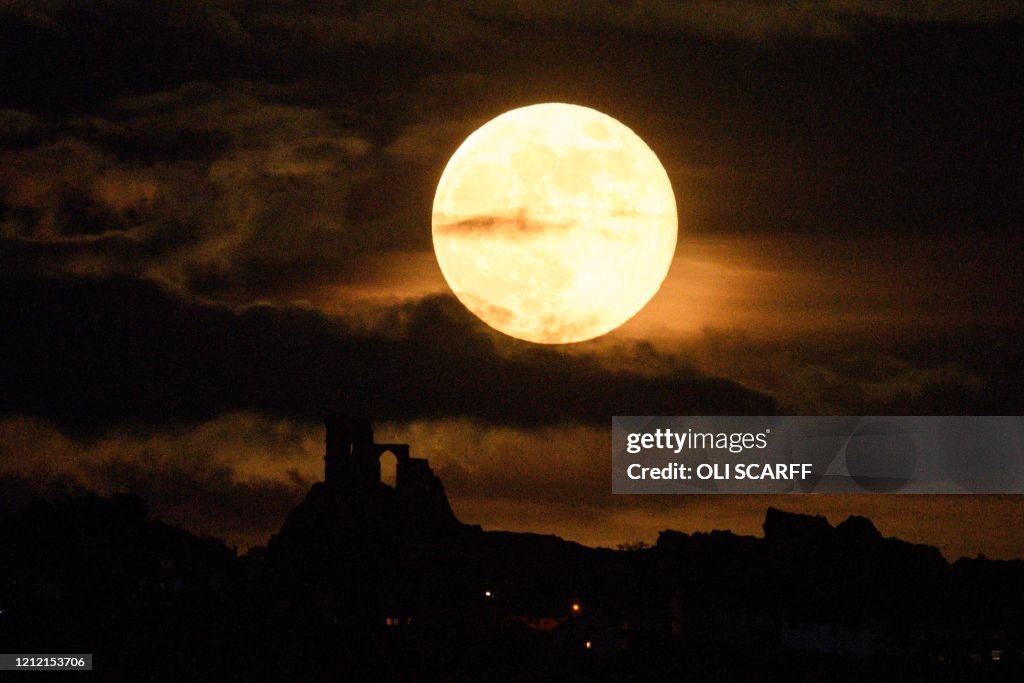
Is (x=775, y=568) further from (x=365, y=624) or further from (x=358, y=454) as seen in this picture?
(x=365, y=624)

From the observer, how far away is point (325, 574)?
140125mm

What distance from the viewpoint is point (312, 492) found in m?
148

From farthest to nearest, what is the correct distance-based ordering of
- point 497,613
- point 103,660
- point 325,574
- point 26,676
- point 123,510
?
point 123,510
point 325,574
point 497,613
point 103,660
point 26,676

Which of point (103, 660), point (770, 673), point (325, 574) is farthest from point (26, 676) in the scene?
point (325, 574)

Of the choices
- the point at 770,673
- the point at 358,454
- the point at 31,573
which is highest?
the point at 358,454

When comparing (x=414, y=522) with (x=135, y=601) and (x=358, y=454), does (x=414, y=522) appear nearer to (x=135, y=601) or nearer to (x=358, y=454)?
(x=358, y=454)

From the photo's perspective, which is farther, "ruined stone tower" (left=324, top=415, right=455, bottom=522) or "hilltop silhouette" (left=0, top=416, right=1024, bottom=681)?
"ruined stone tower" (left=324, top=415, right=455, bottom=522)

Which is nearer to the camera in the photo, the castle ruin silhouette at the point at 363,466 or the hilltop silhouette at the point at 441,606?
the hilltop silhouette at the point at 441,606

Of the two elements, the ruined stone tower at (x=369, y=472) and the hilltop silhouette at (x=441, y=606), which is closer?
the hilltop silhouette at (x=441, y=606)

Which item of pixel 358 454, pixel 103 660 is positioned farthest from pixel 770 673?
pixel 358 454

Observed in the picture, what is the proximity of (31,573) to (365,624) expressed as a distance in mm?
35720

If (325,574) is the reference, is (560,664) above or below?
below

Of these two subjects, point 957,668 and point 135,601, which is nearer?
point 957,668

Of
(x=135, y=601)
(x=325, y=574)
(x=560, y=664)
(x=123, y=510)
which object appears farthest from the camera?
(x=123, y=510)
